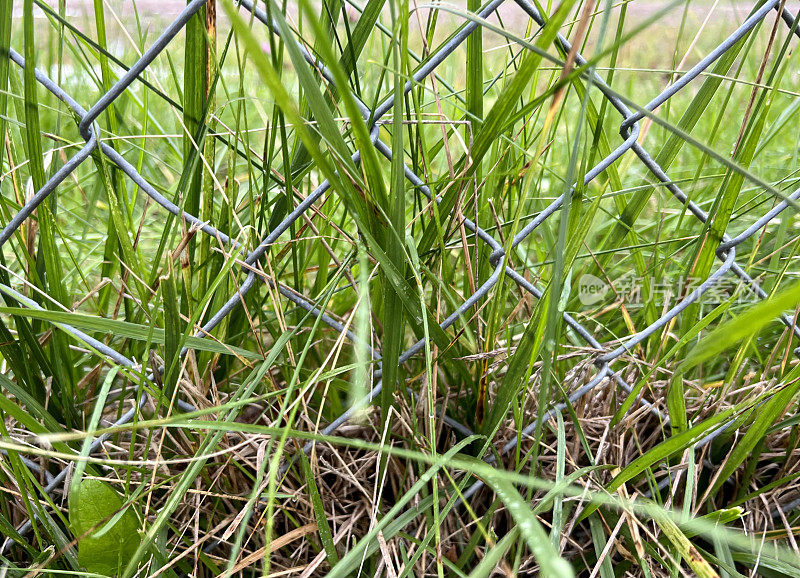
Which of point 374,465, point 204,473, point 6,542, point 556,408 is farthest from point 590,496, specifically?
point 6,542

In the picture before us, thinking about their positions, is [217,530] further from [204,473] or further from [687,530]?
[687,530]

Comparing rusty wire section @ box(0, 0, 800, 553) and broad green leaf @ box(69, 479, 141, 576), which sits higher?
rusty wire section @ box(0, 0, 800, 553)

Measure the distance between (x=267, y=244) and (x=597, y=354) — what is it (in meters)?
0.38

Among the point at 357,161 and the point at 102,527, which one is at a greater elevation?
the point at 357,161

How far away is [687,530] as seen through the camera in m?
0.62

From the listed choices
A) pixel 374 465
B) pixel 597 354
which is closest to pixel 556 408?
pixel 597 354

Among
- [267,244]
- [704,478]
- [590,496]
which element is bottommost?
[704,478]

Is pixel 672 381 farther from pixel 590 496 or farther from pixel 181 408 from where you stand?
pixel 181 408

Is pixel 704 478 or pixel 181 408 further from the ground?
pixel 181 408

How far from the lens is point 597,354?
28.0 inches

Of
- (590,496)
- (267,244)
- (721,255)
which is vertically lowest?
(590,496)

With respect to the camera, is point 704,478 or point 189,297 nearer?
point 189,297

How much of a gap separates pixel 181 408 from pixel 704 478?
58cm

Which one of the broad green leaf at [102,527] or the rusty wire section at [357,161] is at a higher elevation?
the rusty wire section at [357,161]
